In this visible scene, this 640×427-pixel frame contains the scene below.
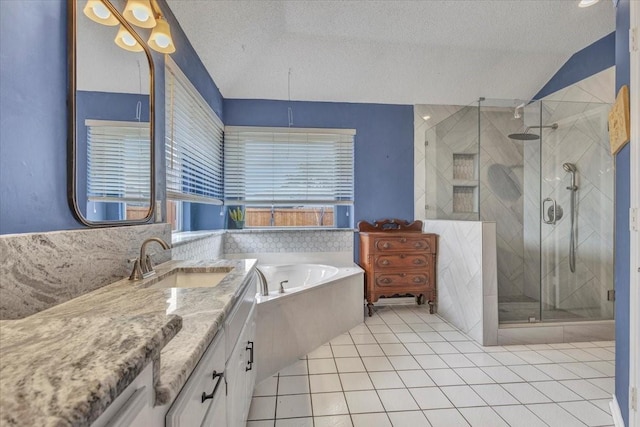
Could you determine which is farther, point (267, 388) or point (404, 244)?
point (404, 244)

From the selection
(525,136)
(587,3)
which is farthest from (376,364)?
(587,3)

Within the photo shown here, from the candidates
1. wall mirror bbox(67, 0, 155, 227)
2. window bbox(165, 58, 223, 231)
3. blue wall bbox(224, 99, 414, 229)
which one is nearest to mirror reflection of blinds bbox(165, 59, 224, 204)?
window bbox(165, 58, 223, 231)

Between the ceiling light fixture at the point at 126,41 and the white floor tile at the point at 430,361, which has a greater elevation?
the ceiling light fixture at the point at 126,41

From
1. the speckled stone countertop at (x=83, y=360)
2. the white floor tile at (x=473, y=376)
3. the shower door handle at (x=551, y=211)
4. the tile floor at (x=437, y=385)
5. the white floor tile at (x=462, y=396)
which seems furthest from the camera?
the shower door handle at (x=551, y=211)

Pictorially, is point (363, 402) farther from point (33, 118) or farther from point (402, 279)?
point (33, 118)

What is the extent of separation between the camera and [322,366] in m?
2.12

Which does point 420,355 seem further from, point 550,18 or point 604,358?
point 550,18

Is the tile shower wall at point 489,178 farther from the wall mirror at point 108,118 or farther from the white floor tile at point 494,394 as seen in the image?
the wall mirror at point 108,118

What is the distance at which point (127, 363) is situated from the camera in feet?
1.18

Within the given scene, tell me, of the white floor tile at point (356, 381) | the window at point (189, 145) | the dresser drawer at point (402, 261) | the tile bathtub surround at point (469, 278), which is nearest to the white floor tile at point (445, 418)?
the white floor tile at point (356, 381)

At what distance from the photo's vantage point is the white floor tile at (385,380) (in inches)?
74.1

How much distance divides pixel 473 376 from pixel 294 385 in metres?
1.20

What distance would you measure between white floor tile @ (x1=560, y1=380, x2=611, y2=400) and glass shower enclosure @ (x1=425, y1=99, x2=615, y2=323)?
0.68m

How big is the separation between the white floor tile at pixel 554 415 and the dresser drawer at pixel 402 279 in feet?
4.96
